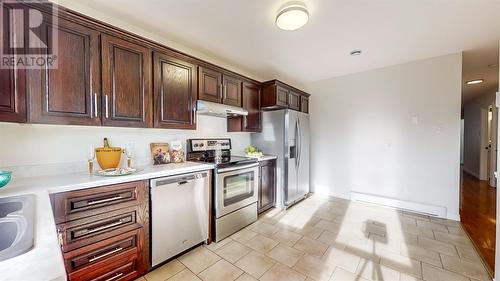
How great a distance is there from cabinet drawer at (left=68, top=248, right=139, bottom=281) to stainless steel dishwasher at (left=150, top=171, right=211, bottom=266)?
167 millimetres

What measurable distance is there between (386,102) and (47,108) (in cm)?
440

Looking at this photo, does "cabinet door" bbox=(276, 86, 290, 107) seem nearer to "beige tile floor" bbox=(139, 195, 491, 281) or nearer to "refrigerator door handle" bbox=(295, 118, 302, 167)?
"refrigerator door handle" bbox=(295, 118, 302, 167)

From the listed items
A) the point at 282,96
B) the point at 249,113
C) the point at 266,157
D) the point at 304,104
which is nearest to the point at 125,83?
the point at 249,113

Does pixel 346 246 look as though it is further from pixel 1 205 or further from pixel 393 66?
pixel 393 66

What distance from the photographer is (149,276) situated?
1.73 metres

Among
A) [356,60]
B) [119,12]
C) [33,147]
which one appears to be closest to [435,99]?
[356,60]

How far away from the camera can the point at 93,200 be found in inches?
56.7

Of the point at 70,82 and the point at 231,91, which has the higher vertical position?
the point at 231,91

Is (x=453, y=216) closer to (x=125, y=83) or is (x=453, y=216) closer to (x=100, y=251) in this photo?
(x=100, y=251)

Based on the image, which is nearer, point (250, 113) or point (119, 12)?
point (119, 12)

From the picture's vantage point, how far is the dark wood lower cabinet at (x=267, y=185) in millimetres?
3066

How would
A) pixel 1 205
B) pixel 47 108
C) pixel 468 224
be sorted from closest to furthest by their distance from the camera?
1. pixel 1 205
2. pixel 47 108
3. pixel 468 224

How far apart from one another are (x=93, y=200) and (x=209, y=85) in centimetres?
175

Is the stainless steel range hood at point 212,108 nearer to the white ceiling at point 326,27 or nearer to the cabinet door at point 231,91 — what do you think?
the cabinet door at point 231,91
